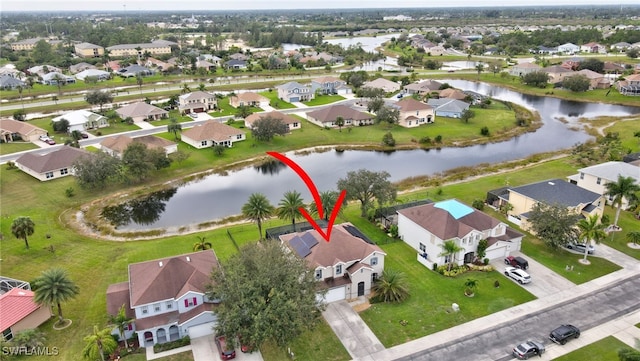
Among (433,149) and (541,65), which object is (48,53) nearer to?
(433,149)

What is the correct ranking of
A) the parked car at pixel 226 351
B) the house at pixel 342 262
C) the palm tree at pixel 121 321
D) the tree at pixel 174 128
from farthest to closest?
1. the tree at pixel 174 128
2. the house at pixel 342 262
3. the palm tree at pixel 121 321
4. the parked car at pixel 226 351

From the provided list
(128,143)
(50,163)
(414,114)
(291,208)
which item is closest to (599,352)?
(291,208)

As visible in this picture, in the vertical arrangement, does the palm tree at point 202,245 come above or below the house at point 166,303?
below

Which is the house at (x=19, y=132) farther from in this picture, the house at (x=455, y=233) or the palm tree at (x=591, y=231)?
the palm tree at (x=591, y=231)

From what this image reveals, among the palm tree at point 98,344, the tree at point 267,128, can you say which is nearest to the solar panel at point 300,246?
the palm tree at point 98,344

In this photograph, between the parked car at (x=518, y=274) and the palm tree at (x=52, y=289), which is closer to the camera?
the palm tree at (x=52, y=289)

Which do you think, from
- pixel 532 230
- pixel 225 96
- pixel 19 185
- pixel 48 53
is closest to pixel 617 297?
pixel 532 230
